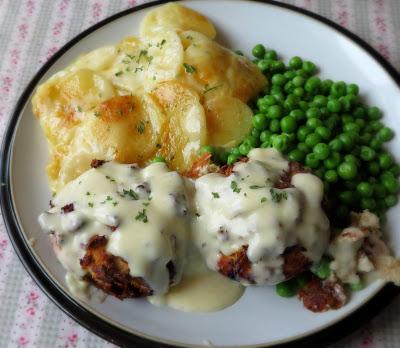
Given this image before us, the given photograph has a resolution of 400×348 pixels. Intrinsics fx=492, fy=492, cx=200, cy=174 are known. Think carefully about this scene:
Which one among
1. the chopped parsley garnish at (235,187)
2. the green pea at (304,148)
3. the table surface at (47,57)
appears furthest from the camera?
the green pea at (304,148)

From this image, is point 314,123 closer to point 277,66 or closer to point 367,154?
point 367,154

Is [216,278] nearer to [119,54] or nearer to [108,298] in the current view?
[108,298]

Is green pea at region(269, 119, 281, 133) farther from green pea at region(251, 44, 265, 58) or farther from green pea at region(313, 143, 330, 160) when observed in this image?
green pea at region(251, 44, 265, 58)

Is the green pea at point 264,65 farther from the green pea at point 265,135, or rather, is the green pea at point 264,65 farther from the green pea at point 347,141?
the green pea at point 347,141

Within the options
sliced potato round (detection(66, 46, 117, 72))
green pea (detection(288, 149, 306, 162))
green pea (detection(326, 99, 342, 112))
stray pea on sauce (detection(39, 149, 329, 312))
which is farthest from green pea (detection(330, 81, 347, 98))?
sliced potato round (detection(66, 46, 117, 72))

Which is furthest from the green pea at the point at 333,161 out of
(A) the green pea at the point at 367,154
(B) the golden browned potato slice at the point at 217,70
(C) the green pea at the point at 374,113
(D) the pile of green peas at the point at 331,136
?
(B) the golden browned potato slice at the point at 217,70

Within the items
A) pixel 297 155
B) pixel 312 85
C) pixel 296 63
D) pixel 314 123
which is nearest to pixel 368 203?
pixel 297 155
